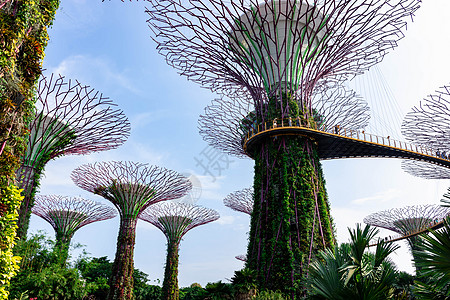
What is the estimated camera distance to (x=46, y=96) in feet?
45.1

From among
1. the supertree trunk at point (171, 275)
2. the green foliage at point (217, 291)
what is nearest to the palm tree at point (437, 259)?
the green foliage at point (217, 291)

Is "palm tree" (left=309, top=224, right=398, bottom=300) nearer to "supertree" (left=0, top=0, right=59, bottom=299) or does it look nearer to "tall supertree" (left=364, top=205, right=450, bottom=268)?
"supertree" (left=0, top=0, right=59, bottom=299)

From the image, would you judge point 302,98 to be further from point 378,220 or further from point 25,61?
point 378,220

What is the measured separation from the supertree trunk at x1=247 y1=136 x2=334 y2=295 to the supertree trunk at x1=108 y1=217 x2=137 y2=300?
31.4 feet

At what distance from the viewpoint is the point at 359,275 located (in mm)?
5914

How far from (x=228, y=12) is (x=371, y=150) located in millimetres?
11273

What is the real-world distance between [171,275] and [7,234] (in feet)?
73.2

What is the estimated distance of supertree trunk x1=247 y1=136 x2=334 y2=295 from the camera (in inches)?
528

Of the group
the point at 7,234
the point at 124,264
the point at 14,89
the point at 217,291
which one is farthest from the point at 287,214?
the point at 124,264

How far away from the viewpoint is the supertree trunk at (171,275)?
25531 millimetres

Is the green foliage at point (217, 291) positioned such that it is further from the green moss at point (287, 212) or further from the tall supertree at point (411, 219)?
the tall supertree at point (411, 219)

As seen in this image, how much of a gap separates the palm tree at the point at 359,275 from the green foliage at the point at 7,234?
19.1 feet

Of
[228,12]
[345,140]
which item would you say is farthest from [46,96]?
[345,140]

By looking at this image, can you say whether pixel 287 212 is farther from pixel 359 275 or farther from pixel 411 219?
pixel 411 219
